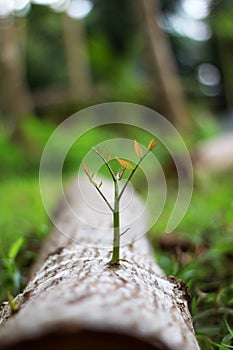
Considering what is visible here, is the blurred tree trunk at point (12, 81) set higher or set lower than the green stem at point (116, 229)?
higher

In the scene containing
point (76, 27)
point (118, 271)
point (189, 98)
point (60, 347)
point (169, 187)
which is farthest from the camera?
point (189, 98)

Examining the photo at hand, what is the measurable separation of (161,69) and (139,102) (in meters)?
2.41

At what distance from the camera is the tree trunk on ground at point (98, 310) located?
2.60 ft

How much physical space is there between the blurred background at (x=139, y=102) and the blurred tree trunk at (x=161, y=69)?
2cm

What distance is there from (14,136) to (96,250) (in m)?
5.14

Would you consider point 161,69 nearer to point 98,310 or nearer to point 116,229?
point 116,229

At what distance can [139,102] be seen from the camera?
9.46 meters

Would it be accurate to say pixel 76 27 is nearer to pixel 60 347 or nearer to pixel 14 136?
pixel 14 136

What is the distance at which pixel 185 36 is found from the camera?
1645 centimetres

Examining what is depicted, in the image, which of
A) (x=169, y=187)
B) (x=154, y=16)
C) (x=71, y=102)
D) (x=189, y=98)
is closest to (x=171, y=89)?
(x=154, y=16)

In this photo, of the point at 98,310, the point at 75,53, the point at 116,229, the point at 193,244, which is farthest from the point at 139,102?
the point at 98,310

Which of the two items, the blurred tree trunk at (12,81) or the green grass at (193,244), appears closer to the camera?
the green grass at (193,244)

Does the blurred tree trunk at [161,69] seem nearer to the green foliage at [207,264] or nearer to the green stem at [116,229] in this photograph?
the green foliage at [207,264]

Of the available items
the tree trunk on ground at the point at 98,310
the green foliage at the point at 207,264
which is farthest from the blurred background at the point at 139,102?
the tree trunk on ground at the point at 98,310
